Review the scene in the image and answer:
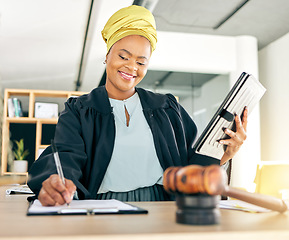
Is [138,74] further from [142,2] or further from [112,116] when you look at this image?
[142,2]

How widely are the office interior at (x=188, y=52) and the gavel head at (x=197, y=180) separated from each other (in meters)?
3.62

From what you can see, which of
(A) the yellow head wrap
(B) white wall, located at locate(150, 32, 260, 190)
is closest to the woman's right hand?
(A) the yellow head wrap

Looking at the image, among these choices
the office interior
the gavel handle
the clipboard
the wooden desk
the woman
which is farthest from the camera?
the office interior

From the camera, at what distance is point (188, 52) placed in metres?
6.01

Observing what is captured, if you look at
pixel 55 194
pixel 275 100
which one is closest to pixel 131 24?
pixel 55 194

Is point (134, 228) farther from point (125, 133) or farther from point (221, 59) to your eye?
point (221, 59)

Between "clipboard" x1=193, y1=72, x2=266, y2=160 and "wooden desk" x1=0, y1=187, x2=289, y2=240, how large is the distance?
1.43 ft

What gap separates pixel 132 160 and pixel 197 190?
74 cm

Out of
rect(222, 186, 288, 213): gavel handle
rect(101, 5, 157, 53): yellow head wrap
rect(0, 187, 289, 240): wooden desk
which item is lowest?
rect(0, 187, 289, 240): wooden desk

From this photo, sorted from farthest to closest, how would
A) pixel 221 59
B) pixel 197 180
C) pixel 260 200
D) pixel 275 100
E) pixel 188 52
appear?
pixel 275 100
pixel 221 59
pixel 188 52
pixel 260 200
pixel 197 180

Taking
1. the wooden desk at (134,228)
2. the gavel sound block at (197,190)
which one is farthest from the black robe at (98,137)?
the gavel sound block at (197,190)

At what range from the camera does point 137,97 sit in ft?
4.95

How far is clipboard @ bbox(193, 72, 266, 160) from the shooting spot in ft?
3.61

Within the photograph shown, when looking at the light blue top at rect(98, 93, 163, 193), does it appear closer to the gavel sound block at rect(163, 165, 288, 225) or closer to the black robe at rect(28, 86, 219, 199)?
the black robe at rect(28, 86, 219, 199)
